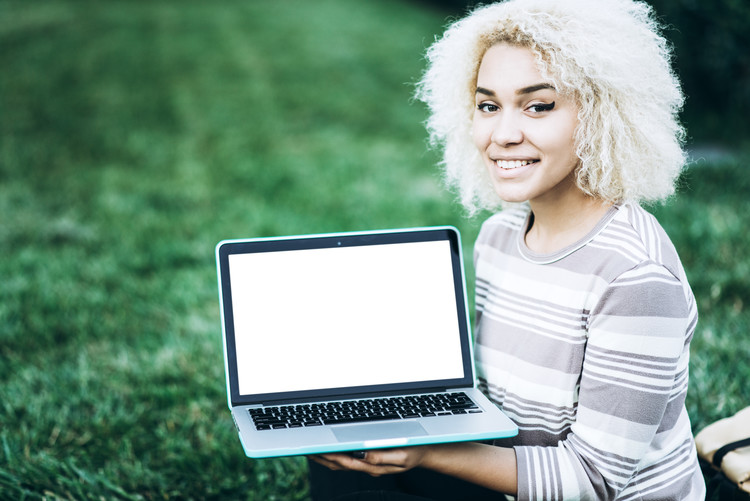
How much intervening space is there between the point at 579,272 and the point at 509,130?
382 mm

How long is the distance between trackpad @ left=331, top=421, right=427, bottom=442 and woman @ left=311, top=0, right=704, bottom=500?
39 mm

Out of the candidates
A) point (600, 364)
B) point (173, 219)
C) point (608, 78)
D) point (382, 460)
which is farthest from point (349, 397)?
point (173, 219)

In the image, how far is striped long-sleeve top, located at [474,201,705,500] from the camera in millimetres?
1604

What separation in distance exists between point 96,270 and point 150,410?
1.85 m

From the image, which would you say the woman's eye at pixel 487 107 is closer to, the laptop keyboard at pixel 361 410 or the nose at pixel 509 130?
the nose at pixel 509 130

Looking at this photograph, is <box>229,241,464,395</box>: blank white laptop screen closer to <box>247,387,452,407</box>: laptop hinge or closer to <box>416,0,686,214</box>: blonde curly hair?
<box>247,387,452,407</box>: laptop hinge

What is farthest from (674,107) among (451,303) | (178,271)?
(178,271)

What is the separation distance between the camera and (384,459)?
1642 mm

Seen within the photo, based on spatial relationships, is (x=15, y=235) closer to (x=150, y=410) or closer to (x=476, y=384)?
(x=150, y=410)

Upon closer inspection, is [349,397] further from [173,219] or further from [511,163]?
[173,219]

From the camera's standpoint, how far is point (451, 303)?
202 centimetres

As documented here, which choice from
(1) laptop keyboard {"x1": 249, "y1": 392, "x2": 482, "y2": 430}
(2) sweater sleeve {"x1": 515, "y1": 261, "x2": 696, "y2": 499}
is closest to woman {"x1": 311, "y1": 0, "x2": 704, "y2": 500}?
(2) sweater sleeve {"x1": 515, "y1": 261, "x2": 696, "y2": 499}

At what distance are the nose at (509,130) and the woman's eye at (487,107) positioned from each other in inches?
2.4

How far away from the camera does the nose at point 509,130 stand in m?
1.83
